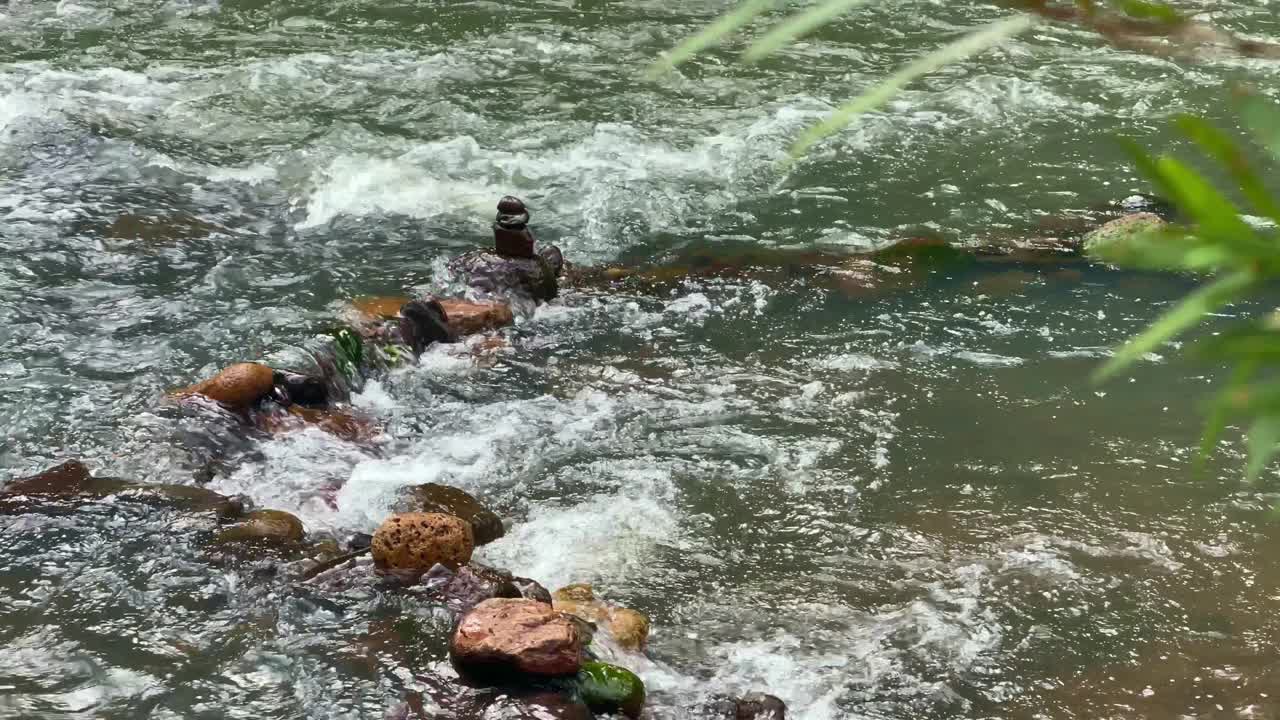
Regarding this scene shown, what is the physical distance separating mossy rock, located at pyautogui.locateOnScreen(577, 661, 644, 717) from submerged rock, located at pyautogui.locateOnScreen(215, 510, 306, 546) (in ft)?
4.61

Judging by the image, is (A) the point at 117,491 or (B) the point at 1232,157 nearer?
(B) the point at 1232,157

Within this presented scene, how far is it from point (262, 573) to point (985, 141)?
642 cm

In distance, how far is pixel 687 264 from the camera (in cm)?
753

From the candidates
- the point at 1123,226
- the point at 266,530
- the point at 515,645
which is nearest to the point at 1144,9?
the point at 515,645

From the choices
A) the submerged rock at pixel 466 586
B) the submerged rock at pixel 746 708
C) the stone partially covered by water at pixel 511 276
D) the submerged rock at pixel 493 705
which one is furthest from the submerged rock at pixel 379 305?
the submerged rock at pixel 746 708

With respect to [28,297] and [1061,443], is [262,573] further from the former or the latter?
[1061,443]

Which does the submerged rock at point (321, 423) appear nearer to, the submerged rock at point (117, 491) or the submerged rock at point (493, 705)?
the submerged rock at point (117, 491)

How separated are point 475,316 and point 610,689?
309cm

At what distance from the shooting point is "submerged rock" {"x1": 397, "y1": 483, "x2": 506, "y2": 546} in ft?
16.7

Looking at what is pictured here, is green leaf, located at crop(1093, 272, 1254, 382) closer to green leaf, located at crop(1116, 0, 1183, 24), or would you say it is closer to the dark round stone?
green leaf, located at crop(1116, 0, 1183, 24)

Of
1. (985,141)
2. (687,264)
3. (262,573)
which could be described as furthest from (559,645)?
(985,141)

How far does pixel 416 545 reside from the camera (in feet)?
15.5

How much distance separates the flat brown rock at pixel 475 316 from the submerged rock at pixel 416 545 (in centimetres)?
213

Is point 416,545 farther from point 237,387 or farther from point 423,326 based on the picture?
point 423,326
